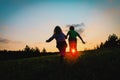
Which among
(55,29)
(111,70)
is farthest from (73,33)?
(111,70)

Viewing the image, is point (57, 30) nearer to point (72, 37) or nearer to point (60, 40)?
point (60, 40)

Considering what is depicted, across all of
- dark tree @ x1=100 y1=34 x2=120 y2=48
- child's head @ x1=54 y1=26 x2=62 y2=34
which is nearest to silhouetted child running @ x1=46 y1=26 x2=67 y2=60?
child's head @ x1=54 y1=26 x2=62 y2=34

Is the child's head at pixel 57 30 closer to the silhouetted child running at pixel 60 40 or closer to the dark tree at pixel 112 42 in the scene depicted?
the silhouetted child running at pixel 60 40

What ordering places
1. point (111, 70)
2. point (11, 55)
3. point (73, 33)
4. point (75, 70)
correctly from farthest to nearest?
1. point (11, 55)
2. point (73, 33)
3. point (75, 70)
4. point (111, 70)

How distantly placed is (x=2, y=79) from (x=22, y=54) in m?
75.1

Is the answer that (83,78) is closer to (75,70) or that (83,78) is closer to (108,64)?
(75,70)

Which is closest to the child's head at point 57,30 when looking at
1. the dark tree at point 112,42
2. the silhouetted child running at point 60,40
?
the silhouetted child running at point 60,40

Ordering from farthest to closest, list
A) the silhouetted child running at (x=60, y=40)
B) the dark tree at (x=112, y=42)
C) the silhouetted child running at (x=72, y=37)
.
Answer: the dark tree at (x=112, y=42) < the silhouetted child running at (x=72, y=37) < the silhouetted child running at (x=60, y=40)

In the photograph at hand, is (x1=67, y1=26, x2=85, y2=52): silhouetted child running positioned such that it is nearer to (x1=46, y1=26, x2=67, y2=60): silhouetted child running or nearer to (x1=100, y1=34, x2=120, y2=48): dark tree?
(x1=46, y1=26, x2=67, y2=60): silhouetted child running

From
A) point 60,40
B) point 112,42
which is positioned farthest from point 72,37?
point 112,42

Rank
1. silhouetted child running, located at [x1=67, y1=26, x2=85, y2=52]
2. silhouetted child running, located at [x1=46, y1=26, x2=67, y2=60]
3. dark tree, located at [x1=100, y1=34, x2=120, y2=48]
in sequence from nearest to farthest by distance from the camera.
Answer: silhouetted child running, located at [x1=46, y1=26, x2=67, y2=60]
silhouetted child running, located at [x1=67, y1=26, x2=85, y2=52]
dark tree, located at [x1=100, y1=34, x2=120, y2=48]

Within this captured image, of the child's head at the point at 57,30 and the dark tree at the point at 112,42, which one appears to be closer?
the child's head at the point at 57,30

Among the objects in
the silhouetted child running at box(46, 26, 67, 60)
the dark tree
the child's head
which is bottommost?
the silhouetted child running at box(46, 26, 67, 60)

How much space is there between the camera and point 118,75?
43.4 ft
